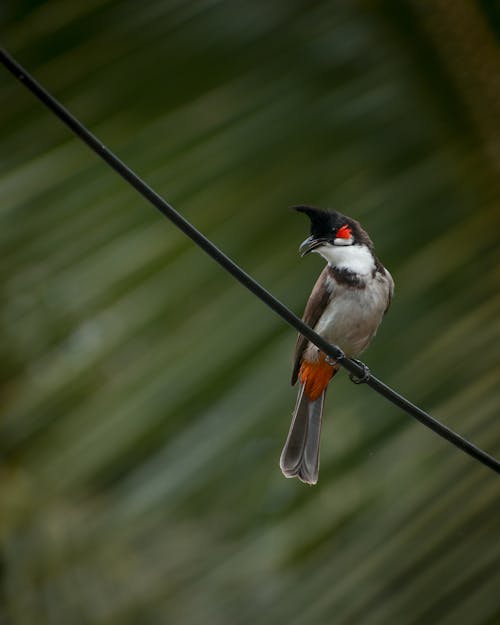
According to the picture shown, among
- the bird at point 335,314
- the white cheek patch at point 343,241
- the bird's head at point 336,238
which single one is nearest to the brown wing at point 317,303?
the bird at point 335,314

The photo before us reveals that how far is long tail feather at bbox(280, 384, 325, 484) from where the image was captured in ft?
10.5

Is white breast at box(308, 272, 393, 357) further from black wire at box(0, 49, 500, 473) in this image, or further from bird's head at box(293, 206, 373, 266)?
black wire at box(0, 49, 500, 473)

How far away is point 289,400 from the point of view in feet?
5.15

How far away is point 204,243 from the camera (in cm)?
156

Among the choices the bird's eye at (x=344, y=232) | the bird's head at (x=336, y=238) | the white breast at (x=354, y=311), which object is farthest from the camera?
the white breast at (x=354, y=311)

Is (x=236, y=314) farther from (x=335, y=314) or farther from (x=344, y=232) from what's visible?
(x=335, y=314)

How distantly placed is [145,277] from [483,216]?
0.67m

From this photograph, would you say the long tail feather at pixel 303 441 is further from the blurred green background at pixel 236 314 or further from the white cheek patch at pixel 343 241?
the blurred green background at pixel 236 314

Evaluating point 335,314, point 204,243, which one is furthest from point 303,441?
point 204,243

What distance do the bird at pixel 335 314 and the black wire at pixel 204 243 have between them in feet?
5.31

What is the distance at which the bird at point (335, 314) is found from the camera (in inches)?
133

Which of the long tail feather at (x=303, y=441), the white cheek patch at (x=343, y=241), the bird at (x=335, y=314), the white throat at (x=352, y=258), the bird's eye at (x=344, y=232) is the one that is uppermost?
the bird's eye at (x=344, y=232)

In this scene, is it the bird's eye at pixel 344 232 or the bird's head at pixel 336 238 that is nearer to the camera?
the bird's head at pixel 336 238

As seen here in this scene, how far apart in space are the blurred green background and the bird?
5.19 ft
